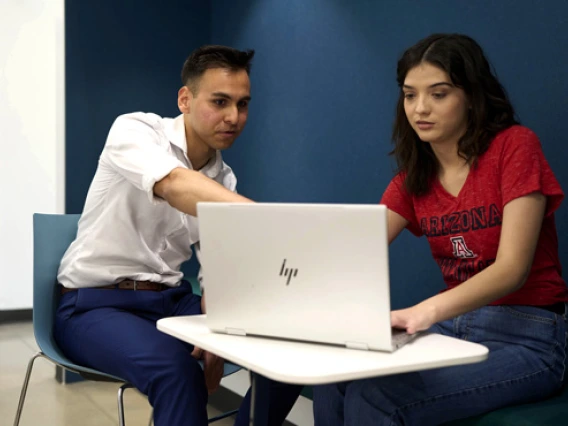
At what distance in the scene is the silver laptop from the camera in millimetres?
1247

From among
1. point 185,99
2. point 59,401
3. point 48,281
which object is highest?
point 185,99

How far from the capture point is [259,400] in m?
1.50

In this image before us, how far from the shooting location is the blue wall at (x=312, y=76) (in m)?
2.34

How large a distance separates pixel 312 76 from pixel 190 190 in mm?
1744

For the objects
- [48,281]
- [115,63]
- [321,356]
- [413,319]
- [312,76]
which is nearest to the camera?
[321,356]

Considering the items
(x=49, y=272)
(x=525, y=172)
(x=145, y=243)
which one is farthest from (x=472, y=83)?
(x=49, y=272)

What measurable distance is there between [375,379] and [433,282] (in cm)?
118

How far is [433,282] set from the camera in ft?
8.87

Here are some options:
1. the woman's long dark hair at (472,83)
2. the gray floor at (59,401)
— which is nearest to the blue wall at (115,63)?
the gray floor at (59,401)

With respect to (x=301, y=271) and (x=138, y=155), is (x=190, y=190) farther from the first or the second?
(x=301, y=271)

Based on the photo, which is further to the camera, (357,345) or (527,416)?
(527,416)

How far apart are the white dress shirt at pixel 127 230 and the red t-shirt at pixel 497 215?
893 mm

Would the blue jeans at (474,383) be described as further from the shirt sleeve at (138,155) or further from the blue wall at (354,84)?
the shirt sleeve at (138,155)

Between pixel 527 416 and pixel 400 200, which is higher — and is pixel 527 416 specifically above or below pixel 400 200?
below
